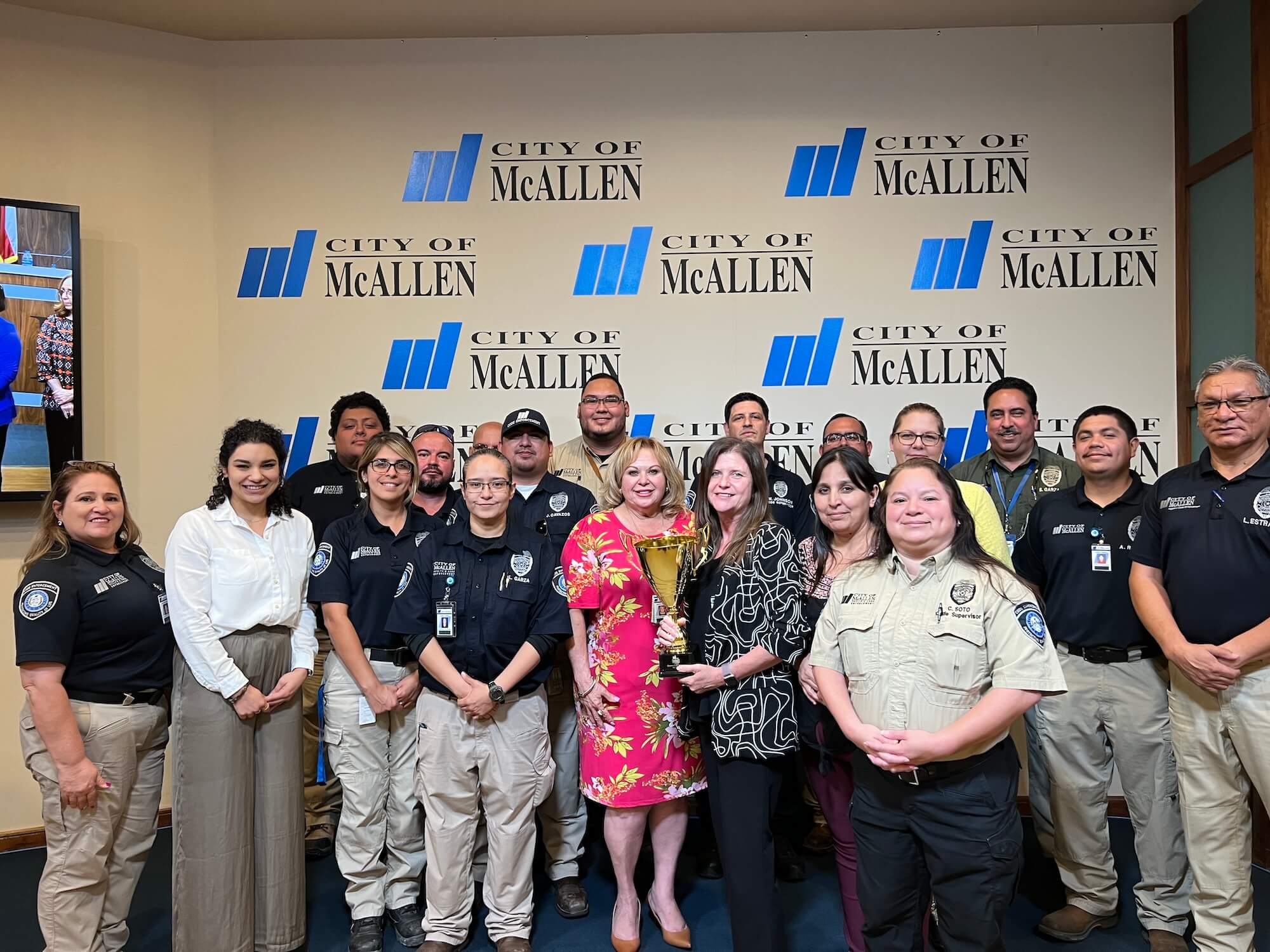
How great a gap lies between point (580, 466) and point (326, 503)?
125 centimetres

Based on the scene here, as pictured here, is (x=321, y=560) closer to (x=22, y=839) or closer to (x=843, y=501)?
(x=843, y=501)

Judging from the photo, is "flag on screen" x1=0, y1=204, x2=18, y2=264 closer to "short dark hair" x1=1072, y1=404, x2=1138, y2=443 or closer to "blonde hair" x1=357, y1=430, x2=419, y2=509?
"blonde hair" x1=357, y1=430, x2=419, y2=509

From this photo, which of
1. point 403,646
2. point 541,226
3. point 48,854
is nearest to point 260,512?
point 403,646

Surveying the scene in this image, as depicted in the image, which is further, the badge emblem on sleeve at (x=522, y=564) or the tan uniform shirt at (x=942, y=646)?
the badge emblem on sleeve at (x=522, y=564)

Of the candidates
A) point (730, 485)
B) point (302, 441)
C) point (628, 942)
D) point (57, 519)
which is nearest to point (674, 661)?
point (730, 485)

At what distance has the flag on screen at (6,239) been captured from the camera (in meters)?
4.14

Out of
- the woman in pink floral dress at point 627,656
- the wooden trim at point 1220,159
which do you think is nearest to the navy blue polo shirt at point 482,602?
the woman in pink floral dress at point 627,656

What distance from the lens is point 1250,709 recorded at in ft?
8.96

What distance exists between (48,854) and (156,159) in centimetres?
359

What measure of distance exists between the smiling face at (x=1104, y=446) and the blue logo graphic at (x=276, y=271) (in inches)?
161

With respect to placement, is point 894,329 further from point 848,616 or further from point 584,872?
point 584,872

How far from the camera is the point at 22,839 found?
13.8 ft

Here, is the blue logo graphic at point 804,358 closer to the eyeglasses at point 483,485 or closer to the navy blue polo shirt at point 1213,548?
the navy blue polo shirt at point 1213,548

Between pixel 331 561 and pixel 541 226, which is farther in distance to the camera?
pixel 541 226
